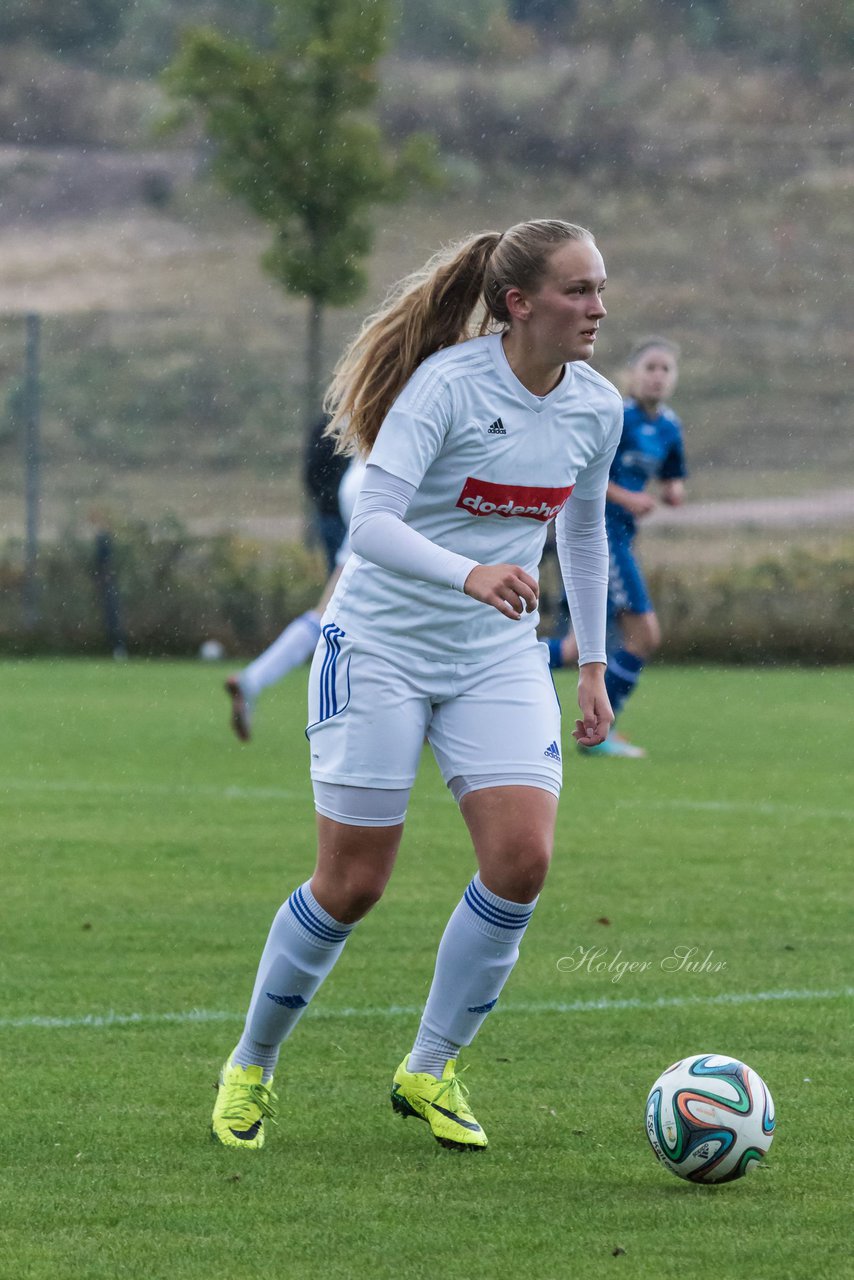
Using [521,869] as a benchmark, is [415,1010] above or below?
below

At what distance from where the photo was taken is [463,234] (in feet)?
59.4

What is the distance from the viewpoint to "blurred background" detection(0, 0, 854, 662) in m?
20.5

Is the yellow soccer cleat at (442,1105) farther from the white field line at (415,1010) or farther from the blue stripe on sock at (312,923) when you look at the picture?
the white field line at (415,1010)

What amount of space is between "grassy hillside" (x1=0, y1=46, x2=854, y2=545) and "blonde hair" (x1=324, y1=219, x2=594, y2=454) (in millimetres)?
17487

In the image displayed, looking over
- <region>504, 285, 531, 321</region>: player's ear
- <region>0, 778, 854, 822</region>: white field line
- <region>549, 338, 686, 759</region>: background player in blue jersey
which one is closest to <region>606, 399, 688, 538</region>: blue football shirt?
<region>549, 338, 686, 759</region>: background player in blue jersey

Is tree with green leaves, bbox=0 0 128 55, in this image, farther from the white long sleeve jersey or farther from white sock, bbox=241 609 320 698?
the white long sleeve jersey

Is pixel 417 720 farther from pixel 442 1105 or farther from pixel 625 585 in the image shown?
pixel 625 585

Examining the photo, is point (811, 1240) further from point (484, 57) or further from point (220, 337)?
point (484, 57)

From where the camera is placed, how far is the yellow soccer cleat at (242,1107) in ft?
13.0

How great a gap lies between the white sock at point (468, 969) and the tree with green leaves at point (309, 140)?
2309 cm

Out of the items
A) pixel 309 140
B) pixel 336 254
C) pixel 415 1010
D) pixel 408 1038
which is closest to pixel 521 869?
pixel 408 1038

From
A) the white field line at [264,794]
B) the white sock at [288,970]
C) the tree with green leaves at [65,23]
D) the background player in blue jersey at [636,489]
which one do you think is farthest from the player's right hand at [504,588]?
the tree with green leaves at [65,23]

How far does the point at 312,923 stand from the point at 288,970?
116 mm

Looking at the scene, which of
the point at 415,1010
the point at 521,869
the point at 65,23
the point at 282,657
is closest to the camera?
the point at 521,869
